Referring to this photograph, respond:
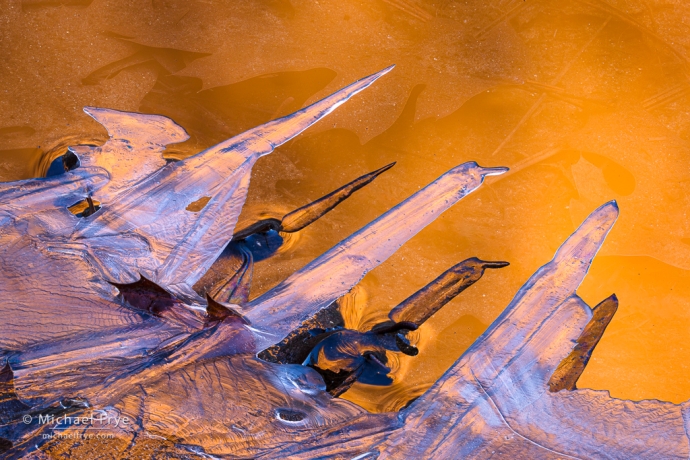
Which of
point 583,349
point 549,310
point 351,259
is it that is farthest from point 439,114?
point 583,349

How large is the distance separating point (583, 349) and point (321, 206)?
92cm

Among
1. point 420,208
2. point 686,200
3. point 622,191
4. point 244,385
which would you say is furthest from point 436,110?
point 244,385

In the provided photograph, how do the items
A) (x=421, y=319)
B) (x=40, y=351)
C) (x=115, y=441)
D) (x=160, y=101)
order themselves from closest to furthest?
(x=115, y=441), (x=40, y=351), (x=421, y=319), (x=160, y=101)

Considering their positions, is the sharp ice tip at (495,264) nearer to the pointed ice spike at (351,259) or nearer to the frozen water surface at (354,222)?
the frozen water surface at (354,222)

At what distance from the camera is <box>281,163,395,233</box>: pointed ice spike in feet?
5.19

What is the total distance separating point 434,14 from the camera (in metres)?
1.70

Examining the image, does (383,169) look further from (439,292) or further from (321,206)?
(439,292)

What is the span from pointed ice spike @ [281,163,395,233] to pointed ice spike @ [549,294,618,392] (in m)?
0.80

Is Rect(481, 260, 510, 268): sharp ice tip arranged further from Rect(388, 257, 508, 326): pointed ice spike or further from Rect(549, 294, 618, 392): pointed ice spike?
Rect(549, 294, 618, 392): pointed ice spike

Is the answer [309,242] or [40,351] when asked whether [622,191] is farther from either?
[40,351]

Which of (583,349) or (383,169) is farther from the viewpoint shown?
(383,169)

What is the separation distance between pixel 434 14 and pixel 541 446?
55.5 inches

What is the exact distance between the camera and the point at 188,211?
1.54 metres

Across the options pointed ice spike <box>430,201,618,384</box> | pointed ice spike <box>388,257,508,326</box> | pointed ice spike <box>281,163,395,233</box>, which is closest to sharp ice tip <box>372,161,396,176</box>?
pointed ice spike <box>281,163,395,233</box>
